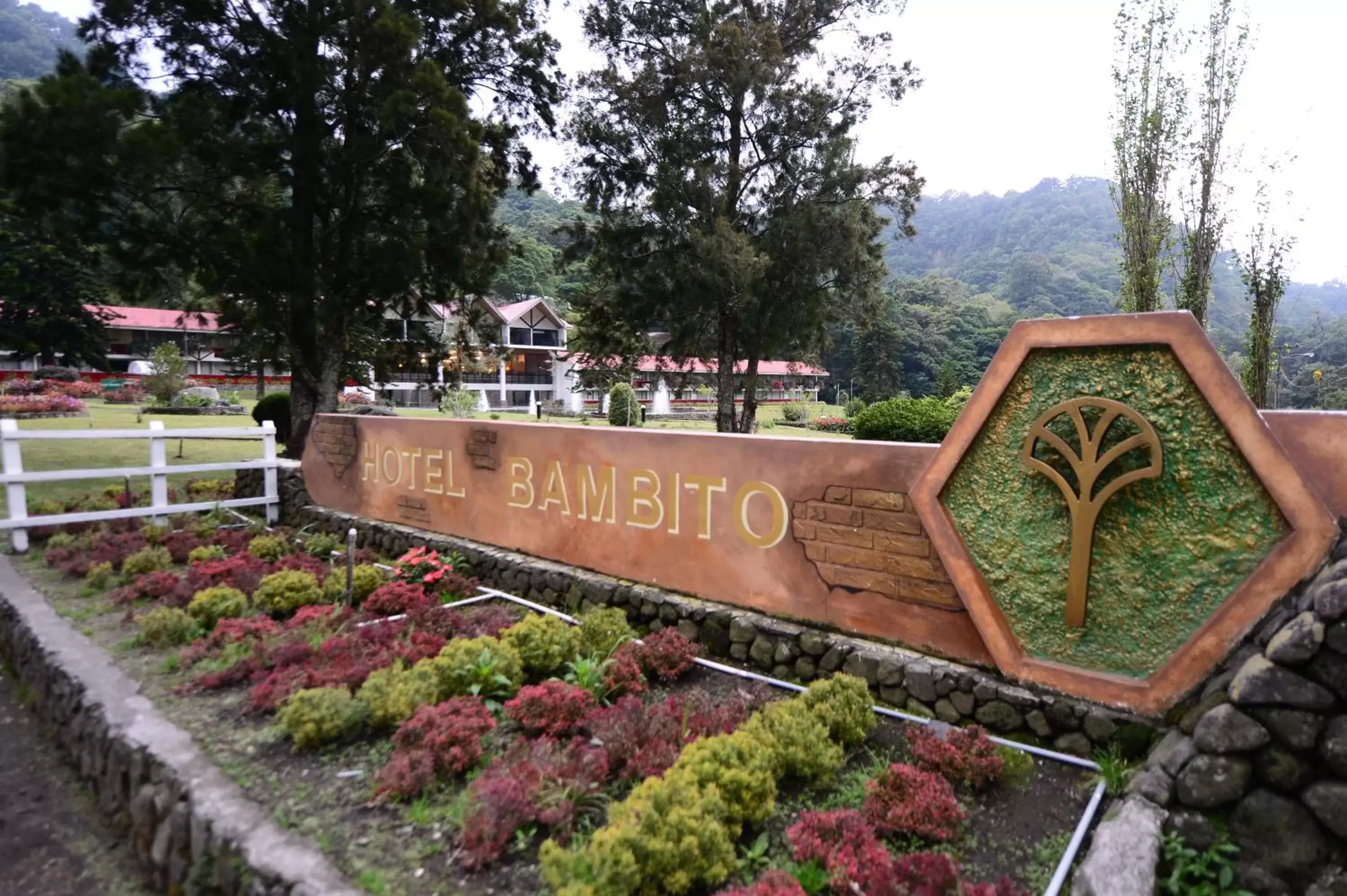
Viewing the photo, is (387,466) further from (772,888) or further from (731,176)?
(731,176)

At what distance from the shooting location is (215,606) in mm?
5086

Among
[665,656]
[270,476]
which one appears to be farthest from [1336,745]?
[270,476]

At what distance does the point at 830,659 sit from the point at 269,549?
5477mm

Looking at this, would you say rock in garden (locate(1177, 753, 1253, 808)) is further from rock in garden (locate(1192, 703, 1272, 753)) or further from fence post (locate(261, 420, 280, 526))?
fence post (locate(261, 420, 280, 526))

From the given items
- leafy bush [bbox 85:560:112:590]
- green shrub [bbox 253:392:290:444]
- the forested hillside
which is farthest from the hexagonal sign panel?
the forested hillside

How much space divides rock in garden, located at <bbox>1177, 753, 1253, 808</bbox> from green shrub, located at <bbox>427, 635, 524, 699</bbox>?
10.2ft

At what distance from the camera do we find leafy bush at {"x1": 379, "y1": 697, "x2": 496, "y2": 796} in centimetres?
299

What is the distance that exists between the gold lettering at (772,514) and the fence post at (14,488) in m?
7.25

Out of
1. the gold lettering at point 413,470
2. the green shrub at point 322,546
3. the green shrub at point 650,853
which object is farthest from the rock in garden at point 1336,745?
the green shrub at point 322,546

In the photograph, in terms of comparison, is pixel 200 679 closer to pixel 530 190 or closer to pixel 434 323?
pixel 530 190

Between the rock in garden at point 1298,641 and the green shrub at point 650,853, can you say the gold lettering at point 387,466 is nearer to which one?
the green shrub at point 650,853

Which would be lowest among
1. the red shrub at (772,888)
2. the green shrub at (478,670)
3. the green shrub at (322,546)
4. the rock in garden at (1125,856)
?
the green shrub at (322,546)

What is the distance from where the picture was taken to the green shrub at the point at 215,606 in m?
5.04

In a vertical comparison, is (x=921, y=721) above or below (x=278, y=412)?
below
